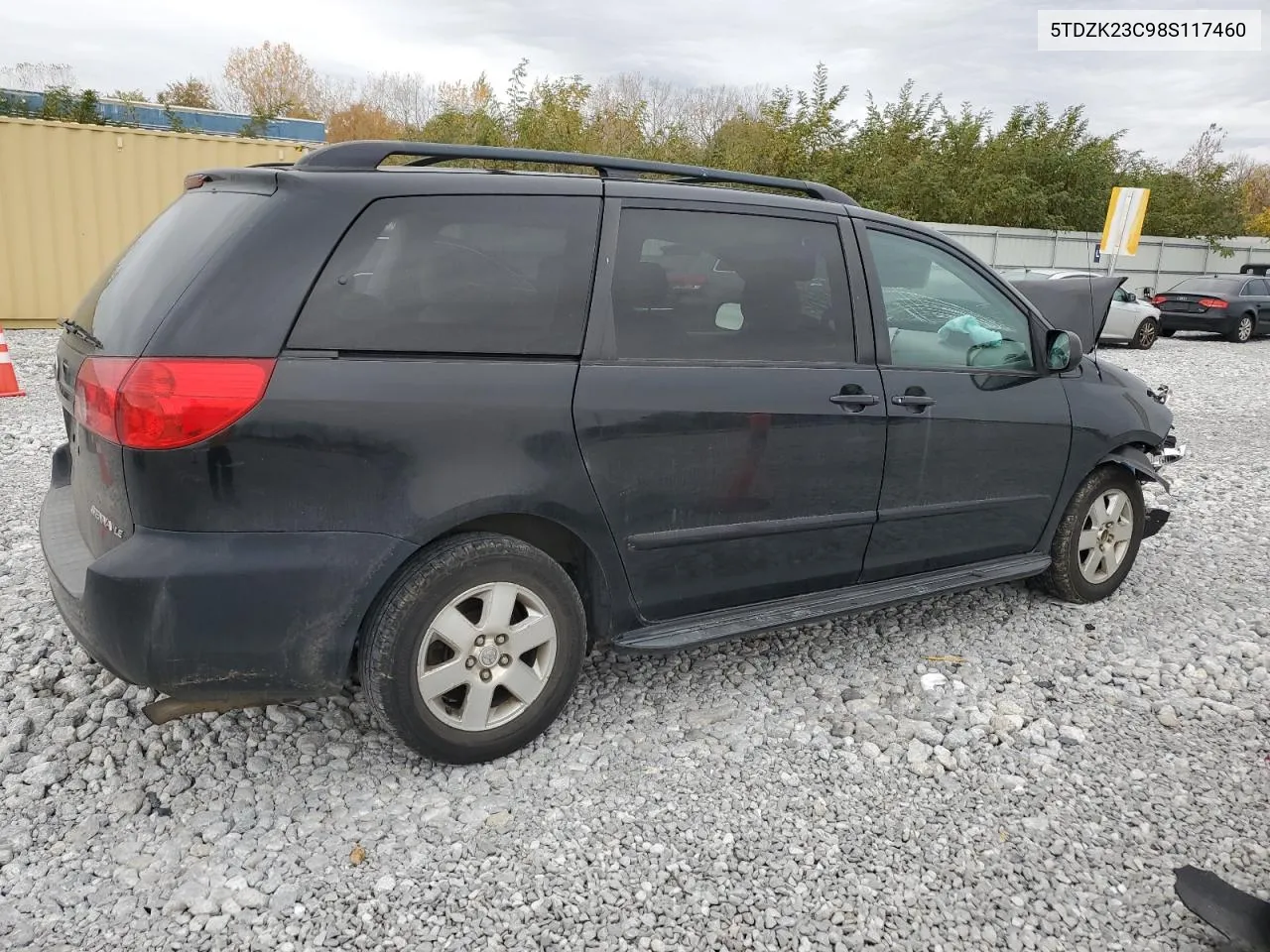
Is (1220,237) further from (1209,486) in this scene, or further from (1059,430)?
(1059,430)

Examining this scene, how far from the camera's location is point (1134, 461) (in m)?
4.49

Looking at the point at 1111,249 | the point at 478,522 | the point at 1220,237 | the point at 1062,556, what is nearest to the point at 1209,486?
the point at 1062,556

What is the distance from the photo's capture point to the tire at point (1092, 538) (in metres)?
4.39

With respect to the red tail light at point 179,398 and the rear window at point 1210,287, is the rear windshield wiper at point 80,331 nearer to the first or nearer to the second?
the red tail light at point 179,398

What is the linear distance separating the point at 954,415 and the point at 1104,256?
78.1 feet

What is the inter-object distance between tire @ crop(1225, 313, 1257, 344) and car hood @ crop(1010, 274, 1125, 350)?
756 inches

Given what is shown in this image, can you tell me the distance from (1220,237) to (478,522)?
35.7m

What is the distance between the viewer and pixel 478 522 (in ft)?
9.34

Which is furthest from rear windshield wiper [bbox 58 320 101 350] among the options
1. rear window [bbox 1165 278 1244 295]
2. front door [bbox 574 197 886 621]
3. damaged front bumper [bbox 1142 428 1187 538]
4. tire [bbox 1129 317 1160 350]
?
rear window [bbox 1165 278 1244 295]

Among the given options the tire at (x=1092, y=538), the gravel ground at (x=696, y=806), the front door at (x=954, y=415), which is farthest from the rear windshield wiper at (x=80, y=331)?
the tire at (x=1092, y=538)

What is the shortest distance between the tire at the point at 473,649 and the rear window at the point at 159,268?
97 centimetres

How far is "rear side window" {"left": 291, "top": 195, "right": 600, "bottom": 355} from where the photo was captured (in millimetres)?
2648

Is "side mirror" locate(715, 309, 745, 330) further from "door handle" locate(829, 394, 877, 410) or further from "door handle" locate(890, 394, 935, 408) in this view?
"door handle" locate(890, 394, 935, 408)

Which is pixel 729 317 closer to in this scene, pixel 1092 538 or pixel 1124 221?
pixel 1092 538
